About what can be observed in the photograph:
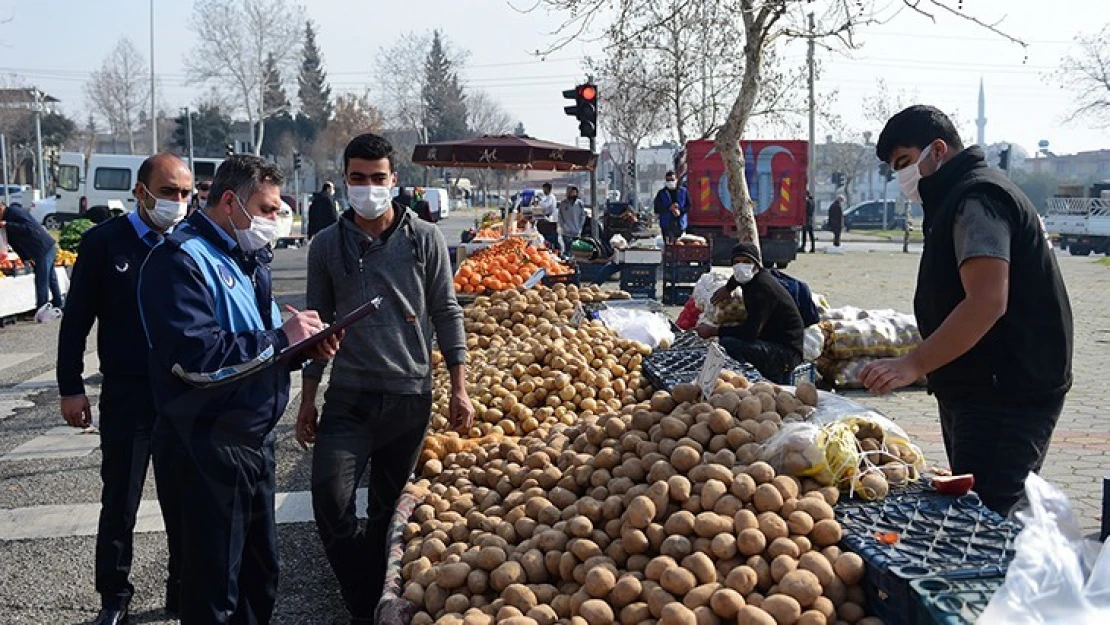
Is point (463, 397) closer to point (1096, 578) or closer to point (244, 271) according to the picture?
point (244, 271)

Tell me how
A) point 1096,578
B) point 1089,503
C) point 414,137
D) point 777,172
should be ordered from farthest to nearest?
point 414,137, point 777,172, point 1089,503, point 1096,578

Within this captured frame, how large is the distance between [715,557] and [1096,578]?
42.9 inches

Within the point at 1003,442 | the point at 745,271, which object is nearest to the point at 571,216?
the point at 745,271

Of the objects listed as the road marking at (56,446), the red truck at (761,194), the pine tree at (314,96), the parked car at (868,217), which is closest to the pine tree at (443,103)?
the pine tree at (314,96)

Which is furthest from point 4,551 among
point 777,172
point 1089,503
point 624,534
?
point 777,172

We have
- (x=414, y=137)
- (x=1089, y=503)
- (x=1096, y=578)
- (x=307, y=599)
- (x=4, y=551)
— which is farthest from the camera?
(x=414, y=137)

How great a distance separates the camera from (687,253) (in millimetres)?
A: 15930

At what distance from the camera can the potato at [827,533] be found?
317 cm

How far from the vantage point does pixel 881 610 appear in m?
2.94

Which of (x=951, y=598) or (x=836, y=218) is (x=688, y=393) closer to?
(x=951, y=598)

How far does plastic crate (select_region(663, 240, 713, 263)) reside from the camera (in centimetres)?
1588

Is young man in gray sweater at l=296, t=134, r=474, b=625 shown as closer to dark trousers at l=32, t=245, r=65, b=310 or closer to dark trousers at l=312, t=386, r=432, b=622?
dark trousers at l=312, t=386, r=432, b=622

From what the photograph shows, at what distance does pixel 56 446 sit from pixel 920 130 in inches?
274

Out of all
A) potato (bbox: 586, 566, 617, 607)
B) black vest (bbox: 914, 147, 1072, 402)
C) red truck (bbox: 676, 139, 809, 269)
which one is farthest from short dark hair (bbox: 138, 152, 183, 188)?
→ red truck (bbox: 676, 139, 809, 269)
